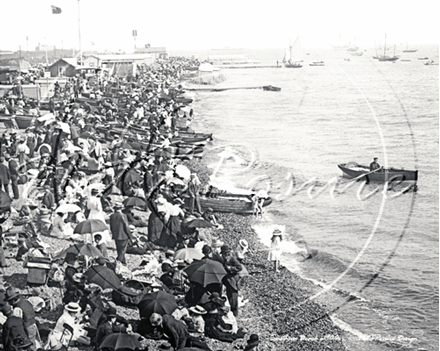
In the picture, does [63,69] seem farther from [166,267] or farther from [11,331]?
[11,331]

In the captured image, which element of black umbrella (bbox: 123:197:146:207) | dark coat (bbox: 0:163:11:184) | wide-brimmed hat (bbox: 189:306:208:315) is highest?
dark coat (bbox: 0:163:11:184)

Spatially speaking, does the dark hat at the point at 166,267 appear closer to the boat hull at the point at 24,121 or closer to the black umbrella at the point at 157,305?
the black umbrella at the point at 157,305

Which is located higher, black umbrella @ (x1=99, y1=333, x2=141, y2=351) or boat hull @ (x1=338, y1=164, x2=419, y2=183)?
black umbrella @ (x1=99, y1=333, x2=141, y2=351)

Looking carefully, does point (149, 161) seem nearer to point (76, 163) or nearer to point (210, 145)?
point (76, 163)

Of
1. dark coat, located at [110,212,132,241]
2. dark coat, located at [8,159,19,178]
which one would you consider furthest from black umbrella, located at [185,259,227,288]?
dark coat, located at [8,159,19,178]

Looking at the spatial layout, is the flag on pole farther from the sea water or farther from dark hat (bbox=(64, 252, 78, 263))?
dark hat (bbox=(64, 252, 78, 263))

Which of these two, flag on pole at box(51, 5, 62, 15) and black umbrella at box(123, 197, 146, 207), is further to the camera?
flag on pole at box(51, 5, 62, 15)

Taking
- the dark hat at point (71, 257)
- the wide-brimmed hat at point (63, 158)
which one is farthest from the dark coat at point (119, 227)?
the wide-brimmed hat at point (63, 158)

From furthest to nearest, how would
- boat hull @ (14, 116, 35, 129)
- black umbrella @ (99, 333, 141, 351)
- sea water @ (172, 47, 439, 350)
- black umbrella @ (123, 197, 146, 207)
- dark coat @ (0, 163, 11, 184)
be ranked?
boat hull @ (14, 116, 35, 129) → dark coat @ (0, 163, 11, 184) → sea water @ (172, 47, 439, 350) → black umbrella @ (123, 197, 146, 207) → black umbrella @ (99, 333, 141, 351)
